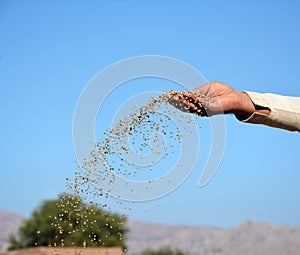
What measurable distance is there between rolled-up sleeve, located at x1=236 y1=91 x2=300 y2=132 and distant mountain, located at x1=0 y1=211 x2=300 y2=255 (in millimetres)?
96907

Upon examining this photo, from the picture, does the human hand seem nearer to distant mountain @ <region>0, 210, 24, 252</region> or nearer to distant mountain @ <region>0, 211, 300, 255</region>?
distant mountain @ <region>0, 211, 300, 255</region>

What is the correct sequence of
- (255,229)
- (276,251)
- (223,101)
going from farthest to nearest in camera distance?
(255,229)
(276,251)
(223,101)

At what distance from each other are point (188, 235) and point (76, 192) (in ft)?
416

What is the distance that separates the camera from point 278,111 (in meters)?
1.58

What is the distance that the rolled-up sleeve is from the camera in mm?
1587

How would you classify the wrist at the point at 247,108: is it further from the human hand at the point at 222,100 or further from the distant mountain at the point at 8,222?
the distant mountain at the point at 8,222

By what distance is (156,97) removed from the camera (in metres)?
2.29

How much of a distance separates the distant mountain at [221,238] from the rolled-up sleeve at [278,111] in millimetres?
96907

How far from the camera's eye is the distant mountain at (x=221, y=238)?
10456cm

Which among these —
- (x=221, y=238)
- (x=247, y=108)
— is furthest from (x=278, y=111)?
(x=221, y=238)

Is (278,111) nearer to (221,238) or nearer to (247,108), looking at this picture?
(247,108)

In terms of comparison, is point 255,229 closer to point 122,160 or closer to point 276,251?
point 276,251

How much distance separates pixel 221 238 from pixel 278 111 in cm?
11610

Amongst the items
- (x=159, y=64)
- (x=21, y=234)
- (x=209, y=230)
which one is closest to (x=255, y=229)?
(x=209, y=230)
